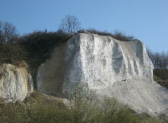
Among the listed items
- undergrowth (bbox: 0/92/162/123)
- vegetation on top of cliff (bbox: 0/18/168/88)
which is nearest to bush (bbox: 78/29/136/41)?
vegetation on top of cliff (bbox: 0/18/168/88)

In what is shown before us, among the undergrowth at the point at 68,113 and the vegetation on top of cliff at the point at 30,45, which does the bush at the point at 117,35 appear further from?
the undergrowth at the point at 68,113

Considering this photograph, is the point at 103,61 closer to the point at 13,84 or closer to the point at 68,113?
the point at 13,84

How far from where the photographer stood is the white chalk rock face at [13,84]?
119 feet

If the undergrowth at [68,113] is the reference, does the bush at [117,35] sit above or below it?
above

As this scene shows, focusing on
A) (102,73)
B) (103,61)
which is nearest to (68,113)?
(102,73)

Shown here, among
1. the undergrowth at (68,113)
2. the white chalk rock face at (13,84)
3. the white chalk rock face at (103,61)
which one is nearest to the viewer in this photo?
the undergrowth at (68,113)

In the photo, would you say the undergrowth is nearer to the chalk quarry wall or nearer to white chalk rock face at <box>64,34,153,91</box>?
the chalk quarry wall

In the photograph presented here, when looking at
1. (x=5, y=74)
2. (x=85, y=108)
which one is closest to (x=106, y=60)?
(x=5, y=74)

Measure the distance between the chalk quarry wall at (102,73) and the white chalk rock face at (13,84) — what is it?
2.86m

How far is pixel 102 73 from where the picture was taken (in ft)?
148

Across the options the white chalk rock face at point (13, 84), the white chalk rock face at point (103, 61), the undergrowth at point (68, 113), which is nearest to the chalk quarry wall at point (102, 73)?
the white chalk rock face at point (103, 61)

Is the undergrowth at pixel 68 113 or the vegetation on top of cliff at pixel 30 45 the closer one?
the undergrowth at pixel 68 113

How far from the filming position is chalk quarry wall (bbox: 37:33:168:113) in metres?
42.3

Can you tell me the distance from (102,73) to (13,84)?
37.0 ft
